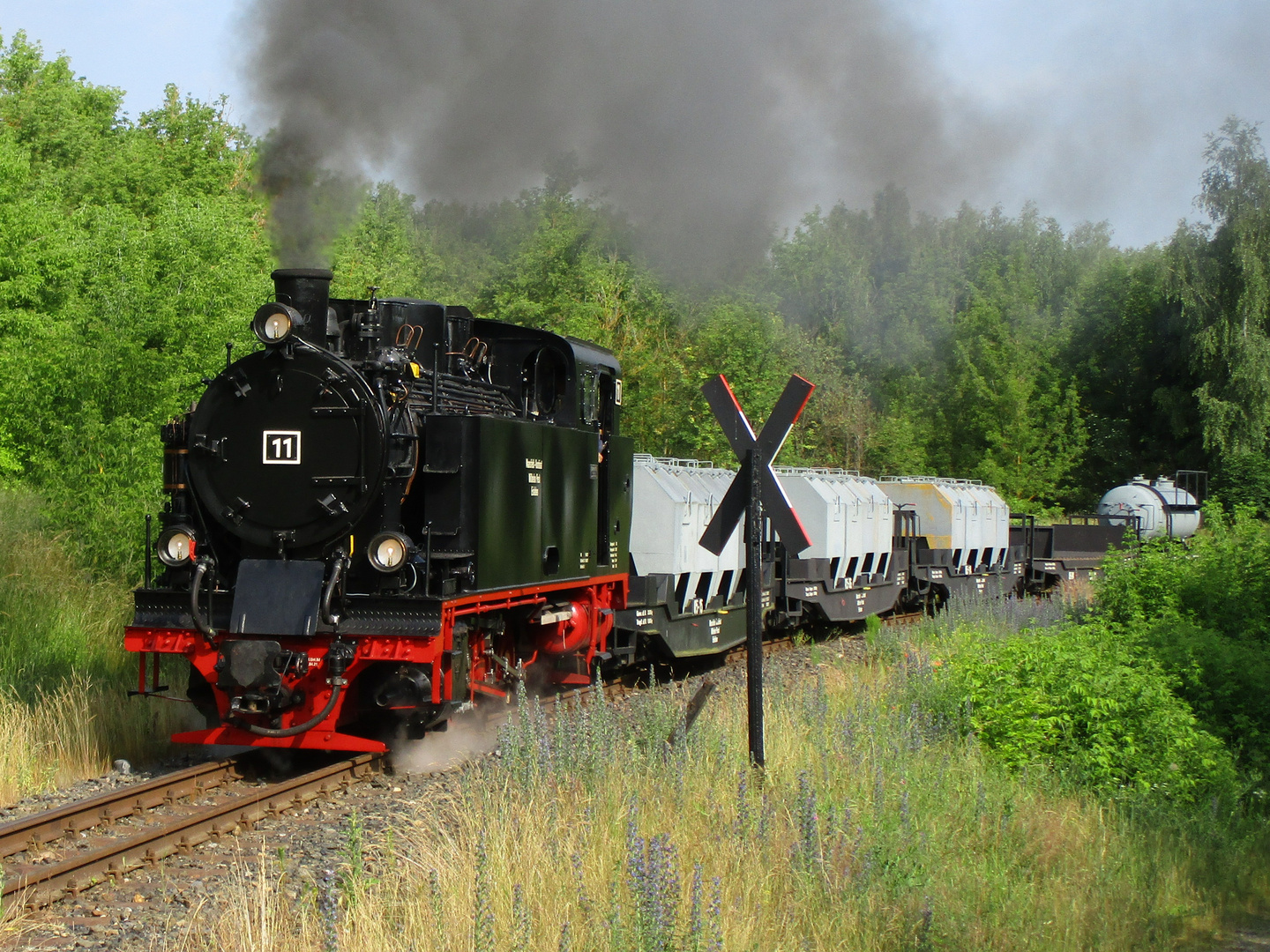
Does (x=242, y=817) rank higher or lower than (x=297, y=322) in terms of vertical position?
lower

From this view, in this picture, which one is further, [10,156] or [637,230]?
[10,156]

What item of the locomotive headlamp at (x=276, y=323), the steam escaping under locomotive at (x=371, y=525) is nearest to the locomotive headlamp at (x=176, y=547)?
the steam escaping under locomotive at (x=371, y=525)

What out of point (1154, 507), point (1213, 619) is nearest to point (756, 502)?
point (1213, 619)

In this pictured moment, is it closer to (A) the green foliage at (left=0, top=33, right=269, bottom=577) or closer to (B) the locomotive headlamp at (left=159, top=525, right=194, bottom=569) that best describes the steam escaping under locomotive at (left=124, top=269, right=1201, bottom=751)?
(B) the locomotive headlamp at (left=159, top=525, right=194, bottom=569)

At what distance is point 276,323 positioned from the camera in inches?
306

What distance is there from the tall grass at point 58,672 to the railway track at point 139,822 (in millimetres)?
966

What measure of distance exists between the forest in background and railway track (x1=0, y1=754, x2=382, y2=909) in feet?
18.3

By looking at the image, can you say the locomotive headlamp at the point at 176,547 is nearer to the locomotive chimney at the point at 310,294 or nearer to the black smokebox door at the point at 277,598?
the black smokebox door at the point at 277,598

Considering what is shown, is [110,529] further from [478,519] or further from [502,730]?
[502,730]

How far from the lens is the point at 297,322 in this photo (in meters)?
7.80

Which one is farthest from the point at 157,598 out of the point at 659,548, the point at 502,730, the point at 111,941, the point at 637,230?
the point at 637,230

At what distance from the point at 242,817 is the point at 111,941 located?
5.70ft

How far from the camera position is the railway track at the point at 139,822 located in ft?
17.9

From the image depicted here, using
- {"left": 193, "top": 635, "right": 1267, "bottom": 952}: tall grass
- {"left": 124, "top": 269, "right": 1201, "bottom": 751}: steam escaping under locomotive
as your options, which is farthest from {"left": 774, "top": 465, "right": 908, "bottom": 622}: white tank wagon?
{"left": 193, "top": 635, "right": 1267, "bottom": 952}: tall grass
